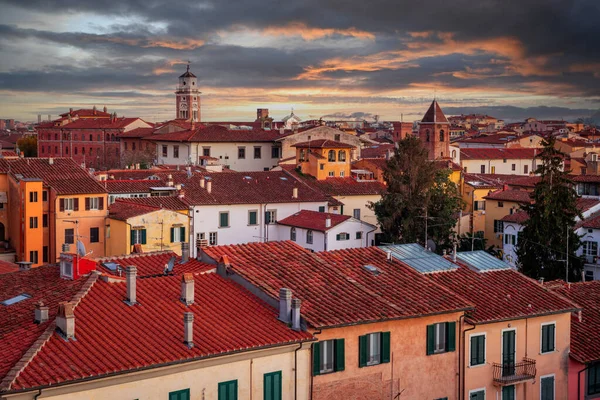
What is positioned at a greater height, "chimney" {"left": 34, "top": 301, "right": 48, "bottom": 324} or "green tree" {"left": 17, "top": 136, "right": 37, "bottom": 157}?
"green tree" {"left": 17, "top": 136, "right": 37, "bottom": 157}

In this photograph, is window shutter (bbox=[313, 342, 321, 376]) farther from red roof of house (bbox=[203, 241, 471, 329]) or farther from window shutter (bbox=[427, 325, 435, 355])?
window shutter (bbox=[427, 325, 435, 355])

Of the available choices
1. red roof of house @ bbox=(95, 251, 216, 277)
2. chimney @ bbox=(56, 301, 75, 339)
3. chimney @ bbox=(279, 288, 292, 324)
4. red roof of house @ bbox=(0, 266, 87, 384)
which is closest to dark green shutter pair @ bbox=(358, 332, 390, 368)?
chimney @ bbox=(279, 288, 292, 324)

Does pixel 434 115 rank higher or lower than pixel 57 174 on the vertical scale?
higher

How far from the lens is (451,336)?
765 inches

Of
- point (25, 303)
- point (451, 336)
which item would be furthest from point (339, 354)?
point (25, 303)

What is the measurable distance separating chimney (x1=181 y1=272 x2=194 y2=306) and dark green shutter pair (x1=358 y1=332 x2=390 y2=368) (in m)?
3.60

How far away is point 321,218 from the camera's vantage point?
157 feet

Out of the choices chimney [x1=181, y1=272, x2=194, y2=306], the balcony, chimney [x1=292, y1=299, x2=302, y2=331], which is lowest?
the balcony

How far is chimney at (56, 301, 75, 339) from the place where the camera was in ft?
49.1

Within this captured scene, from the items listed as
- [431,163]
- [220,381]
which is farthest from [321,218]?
[220,381]

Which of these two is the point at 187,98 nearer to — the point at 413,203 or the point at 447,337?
the point at 413,203

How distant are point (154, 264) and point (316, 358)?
5.47 meters

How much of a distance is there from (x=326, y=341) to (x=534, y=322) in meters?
6.01

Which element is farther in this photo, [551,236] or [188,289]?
[551,236]
